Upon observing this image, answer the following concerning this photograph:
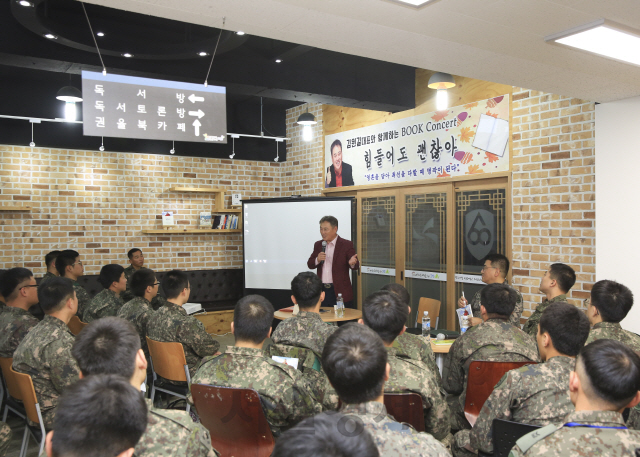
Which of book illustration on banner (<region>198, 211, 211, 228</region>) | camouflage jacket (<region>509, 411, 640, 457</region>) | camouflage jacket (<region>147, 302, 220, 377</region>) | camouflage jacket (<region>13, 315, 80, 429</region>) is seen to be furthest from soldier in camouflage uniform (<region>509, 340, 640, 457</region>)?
book illustration on banner (<region>198, 211, 211, 228</region>)

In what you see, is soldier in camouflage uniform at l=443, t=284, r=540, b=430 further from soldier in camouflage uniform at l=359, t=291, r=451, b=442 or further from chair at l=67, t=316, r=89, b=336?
chair at l=67, t=316, r=89, b=336

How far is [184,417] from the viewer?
5.27 feet

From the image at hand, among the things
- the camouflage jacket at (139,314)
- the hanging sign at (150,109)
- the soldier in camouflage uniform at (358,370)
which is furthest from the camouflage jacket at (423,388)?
the camouflage jacket at (139,314)

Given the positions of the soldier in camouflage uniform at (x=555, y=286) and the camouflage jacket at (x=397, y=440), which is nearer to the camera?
the camouflage jacket at (x=397, y=440)

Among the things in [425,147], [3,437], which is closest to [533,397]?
[3,437]

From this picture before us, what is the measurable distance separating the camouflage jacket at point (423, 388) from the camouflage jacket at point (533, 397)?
172 mm

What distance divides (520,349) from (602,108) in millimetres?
2624

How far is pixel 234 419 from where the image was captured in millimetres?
2182

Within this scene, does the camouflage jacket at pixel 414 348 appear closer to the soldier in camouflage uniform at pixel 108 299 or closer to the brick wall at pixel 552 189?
the brick wall at pixel 552 189

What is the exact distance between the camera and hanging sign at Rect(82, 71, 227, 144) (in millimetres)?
3549

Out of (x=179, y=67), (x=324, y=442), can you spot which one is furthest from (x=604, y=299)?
(x=179, y=67)

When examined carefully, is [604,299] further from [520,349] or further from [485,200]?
[485,200]

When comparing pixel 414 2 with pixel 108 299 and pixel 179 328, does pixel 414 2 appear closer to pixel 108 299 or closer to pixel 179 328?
pixel 179 328

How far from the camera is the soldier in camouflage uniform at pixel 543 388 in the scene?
6.58ft
